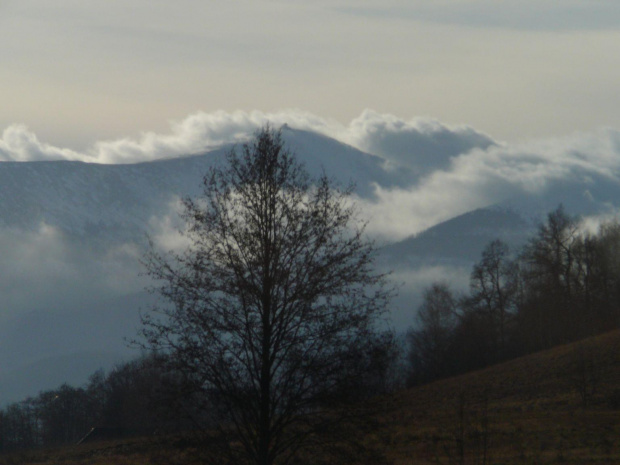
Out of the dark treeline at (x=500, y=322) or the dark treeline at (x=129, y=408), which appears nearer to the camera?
the dark treeline at (x=129, y=408)

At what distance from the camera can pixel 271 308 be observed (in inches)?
550

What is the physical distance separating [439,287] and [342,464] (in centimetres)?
9304

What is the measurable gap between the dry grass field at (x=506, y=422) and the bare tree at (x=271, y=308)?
1089 mm

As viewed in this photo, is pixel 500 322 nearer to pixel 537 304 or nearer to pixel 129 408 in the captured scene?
pixel 537 304

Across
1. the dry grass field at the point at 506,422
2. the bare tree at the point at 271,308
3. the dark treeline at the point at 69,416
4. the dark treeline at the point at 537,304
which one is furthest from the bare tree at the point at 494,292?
the bare tree at the point at 271,308

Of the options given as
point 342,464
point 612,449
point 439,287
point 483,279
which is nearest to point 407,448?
point 612,449

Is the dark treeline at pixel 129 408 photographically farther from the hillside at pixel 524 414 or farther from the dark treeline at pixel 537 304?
the dark treeline at pixel 537 304

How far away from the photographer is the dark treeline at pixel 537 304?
70688 millimetres

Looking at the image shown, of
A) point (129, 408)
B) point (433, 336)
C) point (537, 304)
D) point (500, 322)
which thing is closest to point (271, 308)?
point (129, 408)

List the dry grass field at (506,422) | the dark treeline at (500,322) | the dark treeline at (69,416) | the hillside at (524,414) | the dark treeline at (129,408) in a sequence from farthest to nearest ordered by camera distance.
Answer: the dark treeline at (500,322) < the dark treeline at (69,416) < the hillside at (524,414) < the dry grass field at (506,422) < the dark treeline at (129,408)

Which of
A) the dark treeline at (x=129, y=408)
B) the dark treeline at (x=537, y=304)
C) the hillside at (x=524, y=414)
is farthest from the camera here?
the dark treeline at (x=537, y=304)

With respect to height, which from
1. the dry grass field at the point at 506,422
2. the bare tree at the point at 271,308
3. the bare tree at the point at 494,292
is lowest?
the dry grass field at the point at 506,422

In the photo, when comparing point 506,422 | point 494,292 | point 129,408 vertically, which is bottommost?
point 506,422

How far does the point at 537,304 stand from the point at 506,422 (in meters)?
47.0
